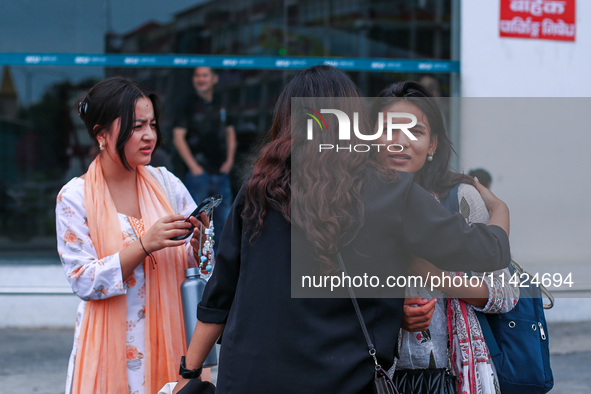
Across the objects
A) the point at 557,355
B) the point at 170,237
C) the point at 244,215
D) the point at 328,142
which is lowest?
the point at 557,355

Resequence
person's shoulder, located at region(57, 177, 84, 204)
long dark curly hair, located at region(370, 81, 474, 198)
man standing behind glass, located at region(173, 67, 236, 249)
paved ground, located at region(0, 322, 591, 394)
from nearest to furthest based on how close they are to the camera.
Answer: long dark curly hair, located at region(370, 81, 474, 198), person's shoulder, located at region(57, 177, 84, 204), paved ground, located at region(0, 322, 591, 394), man standing behind glass, located at region(173, 67, 236, 249)

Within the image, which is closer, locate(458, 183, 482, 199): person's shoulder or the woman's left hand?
locate(458, 183, 482, 199): person's shoulder

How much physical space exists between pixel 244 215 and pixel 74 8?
5.15 metres

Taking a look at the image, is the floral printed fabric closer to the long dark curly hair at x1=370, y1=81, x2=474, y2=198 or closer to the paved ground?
the long dark curly hair at x1=370, y1=81, x2=474, y2=198

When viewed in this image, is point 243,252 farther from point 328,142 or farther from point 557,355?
point 557,355

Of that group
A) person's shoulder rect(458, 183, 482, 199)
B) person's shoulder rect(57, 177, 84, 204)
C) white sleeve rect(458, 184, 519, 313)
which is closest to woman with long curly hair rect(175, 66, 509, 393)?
white sleeve rect(458, 184, 519, 313)

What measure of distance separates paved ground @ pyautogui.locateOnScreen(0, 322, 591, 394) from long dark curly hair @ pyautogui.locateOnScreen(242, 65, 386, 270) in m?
3.47

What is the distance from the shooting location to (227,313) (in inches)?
68.1

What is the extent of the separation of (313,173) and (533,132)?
488cm

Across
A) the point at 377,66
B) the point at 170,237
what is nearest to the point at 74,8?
the point at 377,66

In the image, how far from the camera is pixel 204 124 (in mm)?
6004

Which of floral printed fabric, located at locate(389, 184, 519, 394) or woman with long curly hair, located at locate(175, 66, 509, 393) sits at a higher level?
woman with long curly hair, located at locate(175, 66, 509, 393)

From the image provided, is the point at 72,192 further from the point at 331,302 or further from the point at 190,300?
the point at 331,302

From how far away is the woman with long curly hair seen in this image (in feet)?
4.95
